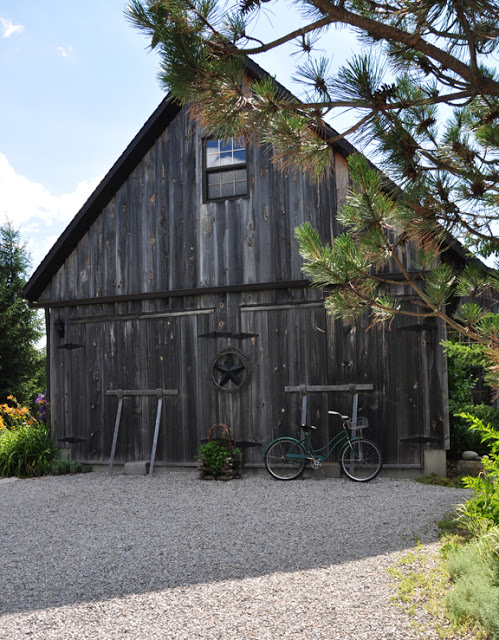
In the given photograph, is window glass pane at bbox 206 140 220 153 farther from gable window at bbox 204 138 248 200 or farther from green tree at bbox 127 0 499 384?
green tree at bbox 127 0 499 384

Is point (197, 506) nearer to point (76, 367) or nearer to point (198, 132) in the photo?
point (76, 367)

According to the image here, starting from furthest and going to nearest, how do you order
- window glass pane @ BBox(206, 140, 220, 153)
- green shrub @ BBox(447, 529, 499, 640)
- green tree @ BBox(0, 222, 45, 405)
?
green tree @ BBox(0, 222, 45, 405) < window glass pane @ BBox(206, 140, 220, 153) < green shrub @ BBox(447, 529, 499, 640)

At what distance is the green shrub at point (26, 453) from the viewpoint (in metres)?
9.25

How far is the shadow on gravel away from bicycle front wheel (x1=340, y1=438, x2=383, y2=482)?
0.70 feet

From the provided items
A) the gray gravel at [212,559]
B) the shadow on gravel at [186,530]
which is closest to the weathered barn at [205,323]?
the shadow on gravel at [186,530]

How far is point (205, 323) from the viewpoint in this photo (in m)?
8.98

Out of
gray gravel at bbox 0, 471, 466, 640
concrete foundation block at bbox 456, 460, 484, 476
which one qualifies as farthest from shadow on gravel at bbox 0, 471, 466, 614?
concrete foundation block at bbox 456, 460, 484, 476

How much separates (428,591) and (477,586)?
413mm

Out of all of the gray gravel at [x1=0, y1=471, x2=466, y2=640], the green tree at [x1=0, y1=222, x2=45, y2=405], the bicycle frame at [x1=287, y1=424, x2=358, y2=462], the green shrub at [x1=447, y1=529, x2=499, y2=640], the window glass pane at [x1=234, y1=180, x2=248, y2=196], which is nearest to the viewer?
the green shrub at [x1=447, y1=529, x2=499, y2=640]

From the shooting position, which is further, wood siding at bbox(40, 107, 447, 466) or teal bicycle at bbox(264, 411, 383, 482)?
wood siding at bbox(40, 107, 447, 466)

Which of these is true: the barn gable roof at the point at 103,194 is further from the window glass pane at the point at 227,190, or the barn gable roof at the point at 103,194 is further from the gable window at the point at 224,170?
the window glass pane at the point at 227,190

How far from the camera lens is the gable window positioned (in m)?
8.97

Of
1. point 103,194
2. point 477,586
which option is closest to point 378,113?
point 477,586

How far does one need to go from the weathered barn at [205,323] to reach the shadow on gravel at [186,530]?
109 centimetres
